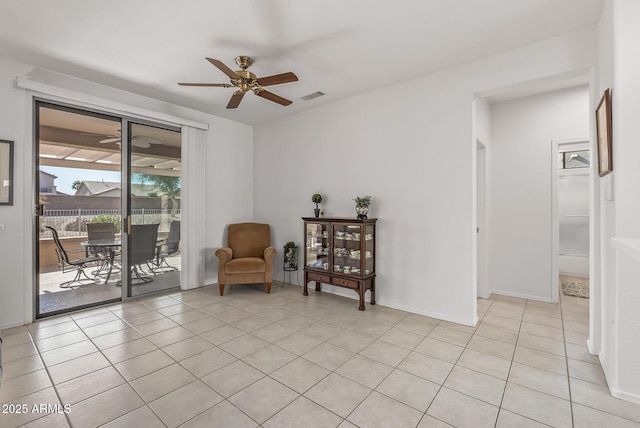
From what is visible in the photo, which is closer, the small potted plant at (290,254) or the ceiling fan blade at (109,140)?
the ceiling fan blade at (109,140)

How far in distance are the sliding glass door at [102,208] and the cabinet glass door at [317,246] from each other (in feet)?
6.83

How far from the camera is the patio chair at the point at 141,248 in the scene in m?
4.10

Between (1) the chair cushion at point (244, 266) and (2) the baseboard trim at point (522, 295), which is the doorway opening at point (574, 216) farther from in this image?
(1) the chair cushion at point (244, 266)

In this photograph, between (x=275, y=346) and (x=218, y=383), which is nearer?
(x=218, y=383)

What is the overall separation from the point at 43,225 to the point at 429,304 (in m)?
4.62

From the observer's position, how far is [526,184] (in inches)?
160

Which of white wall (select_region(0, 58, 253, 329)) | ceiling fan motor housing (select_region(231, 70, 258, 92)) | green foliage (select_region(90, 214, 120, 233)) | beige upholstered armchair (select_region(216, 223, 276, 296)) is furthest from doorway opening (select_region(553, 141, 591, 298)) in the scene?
white wall (select_region(0, 58, 253, 329))

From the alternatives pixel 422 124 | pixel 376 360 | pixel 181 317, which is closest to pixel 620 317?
pixel 376 360

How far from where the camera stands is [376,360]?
8.04ft

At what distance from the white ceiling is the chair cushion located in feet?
7.97

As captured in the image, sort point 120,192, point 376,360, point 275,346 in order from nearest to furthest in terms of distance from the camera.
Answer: point 376,360 → point 275,346 → point 120,192

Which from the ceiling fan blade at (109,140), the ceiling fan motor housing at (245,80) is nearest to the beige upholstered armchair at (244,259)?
the ceiling fan blade at (109,140)

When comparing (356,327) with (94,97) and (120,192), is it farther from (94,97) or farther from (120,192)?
(94,97)

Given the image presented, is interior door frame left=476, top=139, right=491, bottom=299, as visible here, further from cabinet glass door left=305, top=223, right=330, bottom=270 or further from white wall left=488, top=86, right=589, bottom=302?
cabinet glass door left=305, top=223, right=330, bottom=270
